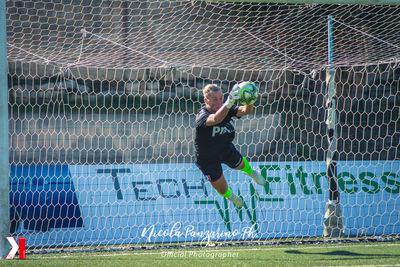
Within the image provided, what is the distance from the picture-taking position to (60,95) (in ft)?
27.3

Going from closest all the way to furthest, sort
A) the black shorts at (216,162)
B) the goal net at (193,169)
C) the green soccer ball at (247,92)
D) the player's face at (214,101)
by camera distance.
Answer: the green soccer ball at (247,92) → the player's face at (214,101) → the black shorts at (216,162) → the goal net at (193,169)

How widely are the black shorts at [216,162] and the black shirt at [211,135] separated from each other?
4 cm

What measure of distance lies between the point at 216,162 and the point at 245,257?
44.1 inches

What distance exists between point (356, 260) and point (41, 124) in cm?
552

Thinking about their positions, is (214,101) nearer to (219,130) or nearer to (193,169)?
(219,130)

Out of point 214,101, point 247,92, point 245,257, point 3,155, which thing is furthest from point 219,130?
point 3,155

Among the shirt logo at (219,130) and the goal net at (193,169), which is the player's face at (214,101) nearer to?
the shirt logo at (219,130)

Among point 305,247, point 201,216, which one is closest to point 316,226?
point 305,247

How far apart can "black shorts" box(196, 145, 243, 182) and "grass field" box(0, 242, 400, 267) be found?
0.89 metres

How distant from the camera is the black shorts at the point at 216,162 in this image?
202 inches

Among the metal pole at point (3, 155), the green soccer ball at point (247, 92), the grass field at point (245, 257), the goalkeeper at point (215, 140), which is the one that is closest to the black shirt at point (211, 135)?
the goalkeeper at point (215, 140)

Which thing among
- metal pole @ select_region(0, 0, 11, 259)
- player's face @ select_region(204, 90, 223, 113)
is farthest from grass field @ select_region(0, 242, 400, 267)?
player's face @ select_region(204, 90, 223, 113)

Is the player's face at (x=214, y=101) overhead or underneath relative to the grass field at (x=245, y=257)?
overhead

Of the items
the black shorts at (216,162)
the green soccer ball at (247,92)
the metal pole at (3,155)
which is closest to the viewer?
the green soccer ball at (247,92)
